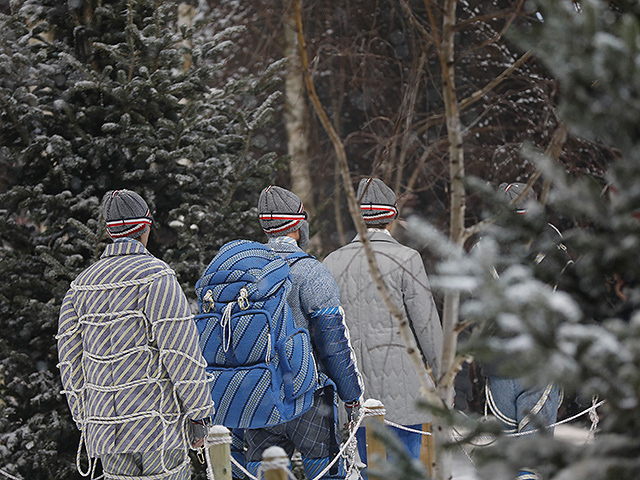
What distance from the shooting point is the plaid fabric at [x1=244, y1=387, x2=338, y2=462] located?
13.0 ft

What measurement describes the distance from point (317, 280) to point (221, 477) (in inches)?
40.7

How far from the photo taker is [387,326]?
14.7 ft

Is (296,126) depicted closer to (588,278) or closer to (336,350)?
(336,350)

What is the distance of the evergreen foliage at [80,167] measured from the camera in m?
5.05

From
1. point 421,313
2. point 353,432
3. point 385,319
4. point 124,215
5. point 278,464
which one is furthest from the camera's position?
point 385,319

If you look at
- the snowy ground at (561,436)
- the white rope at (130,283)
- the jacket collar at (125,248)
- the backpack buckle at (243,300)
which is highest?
the jacket collar at (125,248)

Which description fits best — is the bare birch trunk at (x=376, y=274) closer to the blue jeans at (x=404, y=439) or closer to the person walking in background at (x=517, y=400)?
the person walking in background at (x=517, y=400)

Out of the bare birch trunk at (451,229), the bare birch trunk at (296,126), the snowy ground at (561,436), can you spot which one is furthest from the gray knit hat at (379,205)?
the bare birch trunk at (296,126)

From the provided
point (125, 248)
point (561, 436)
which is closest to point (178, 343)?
point (125, 248)

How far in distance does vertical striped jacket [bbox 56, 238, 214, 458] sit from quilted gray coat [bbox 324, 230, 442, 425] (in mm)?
1170

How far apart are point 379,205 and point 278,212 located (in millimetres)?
667

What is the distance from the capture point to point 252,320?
12.2 ft

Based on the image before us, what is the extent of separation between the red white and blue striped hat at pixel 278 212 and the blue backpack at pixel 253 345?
0.33 metres

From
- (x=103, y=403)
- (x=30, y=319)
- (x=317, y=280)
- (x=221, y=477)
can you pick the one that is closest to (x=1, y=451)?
(x=30, y=319)
